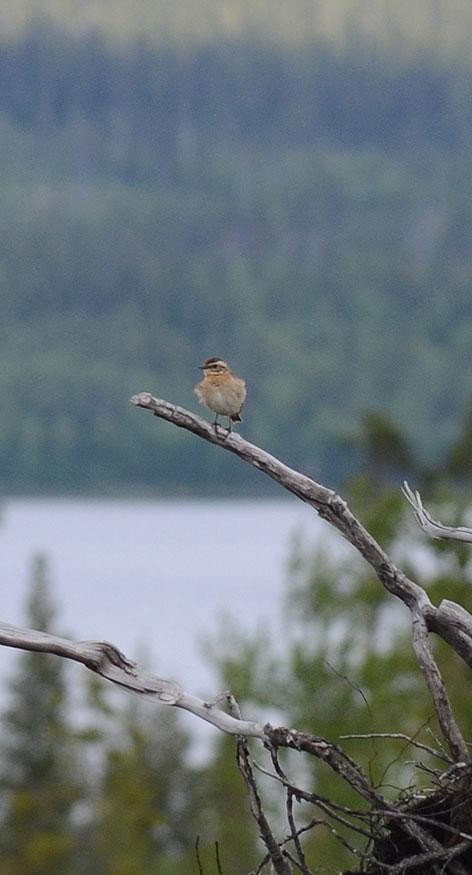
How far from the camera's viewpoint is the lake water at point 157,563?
88500mm

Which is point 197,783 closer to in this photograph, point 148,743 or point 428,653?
point 148,743

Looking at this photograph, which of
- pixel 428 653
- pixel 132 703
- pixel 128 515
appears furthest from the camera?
Answer: pixel 128 515

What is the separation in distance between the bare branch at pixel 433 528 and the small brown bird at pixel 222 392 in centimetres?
208

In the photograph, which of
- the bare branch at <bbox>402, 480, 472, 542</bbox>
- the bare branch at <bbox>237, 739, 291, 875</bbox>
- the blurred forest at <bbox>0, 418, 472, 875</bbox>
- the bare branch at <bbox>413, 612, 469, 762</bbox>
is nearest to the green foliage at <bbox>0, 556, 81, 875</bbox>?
the blurred forest at <bbox>0, 418, 472, 875</bbox>

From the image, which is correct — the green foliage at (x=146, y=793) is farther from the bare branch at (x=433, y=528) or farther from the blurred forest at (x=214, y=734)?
the bare branch at (x=433, y=528)

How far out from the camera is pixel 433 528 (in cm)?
654

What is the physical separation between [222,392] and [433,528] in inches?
96.9

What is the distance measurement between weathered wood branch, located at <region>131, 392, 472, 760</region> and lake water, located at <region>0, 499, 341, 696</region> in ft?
153

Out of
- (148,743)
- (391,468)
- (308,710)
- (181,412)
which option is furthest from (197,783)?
(181,412)

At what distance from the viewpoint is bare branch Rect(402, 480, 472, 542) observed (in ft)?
21.2

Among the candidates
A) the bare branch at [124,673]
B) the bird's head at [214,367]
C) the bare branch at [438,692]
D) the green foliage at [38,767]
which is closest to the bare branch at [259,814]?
the bare branch at [124,673]

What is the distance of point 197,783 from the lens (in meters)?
53.8

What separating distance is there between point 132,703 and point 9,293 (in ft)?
425

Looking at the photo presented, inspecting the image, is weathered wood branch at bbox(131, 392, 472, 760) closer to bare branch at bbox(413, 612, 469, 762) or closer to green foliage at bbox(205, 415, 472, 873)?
bare branch at bbox(413, 612, 469, 762)
